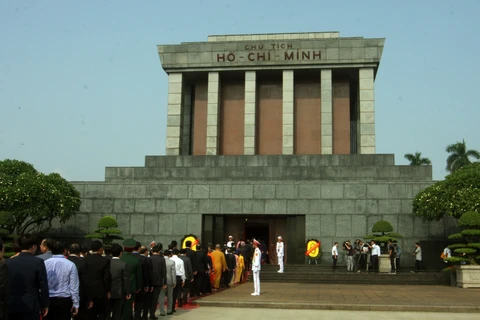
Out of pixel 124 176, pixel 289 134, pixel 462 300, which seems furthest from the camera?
pixel 289 134

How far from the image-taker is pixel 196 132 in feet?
120

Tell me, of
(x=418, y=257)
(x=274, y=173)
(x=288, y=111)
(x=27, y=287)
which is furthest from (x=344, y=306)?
(x=288, y=111)

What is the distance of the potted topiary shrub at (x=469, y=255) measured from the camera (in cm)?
2133

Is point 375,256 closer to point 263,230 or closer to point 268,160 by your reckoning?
point 263,230

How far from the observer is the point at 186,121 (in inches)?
1460

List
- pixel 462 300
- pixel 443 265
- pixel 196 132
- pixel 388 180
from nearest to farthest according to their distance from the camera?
pixel 462 300
pixel 443 265
pixel 388 180
pixel 196 132

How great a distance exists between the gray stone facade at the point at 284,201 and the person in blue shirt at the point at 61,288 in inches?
770

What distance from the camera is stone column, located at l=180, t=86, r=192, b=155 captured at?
119 feet

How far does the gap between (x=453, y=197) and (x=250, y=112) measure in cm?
1449

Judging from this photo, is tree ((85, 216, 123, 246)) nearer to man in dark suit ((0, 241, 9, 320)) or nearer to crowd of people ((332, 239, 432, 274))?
crowd of people ((332, 239, 432, 274))

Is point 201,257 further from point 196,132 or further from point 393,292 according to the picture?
point 196,132

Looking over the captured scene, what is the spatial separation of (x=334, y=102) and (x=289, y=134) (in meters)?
3.88

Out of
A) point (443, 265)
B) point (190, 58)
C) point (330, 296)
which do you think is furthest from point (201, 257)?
point (190, 58)

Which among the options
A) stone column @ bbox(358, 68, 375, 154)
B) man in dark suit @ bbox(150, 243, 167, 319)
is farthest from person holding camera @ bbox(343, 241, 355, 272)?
man in dark suit @ bbox(150, 243, 167, 319)
